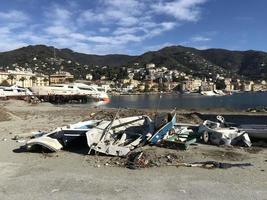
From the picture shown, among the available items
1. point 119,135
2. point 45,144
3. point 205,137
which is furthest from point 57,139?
point 205,137

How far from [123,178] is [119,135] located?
6.12 m

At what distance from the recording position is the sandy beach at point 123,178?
1100cm

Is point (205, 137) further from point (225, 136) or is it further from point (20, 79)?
point (20, 79)

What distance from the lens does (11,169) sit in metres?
14.1

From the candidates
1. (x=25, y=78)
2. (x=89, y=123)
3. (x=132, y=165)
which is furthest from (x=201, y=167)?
(x=25, y=78)

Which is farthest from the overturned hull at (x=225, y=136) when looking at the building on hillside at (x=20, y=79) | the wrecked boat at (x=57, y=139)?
the building on hillside at (x=20, y=79)

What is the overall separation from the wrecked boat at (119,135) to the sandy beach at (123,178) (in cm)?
57

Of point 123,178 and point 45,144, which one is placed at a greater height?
point 45,144

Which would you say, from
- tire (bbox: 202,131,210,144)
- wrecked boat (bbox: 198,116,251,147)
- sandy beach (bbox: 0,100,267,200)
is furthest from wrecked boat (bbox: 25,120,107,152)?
wrecked boat (bbox: 198,116,251,147)

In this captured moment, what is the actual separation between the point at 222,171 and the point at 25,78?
603ft

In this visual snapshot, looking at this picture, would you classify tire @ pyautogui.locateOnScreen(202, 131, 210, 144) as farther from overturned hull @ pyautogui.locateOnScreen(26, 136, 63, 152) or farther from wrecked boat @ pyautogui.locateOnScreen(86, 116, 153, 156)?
overturned hull @ pyautogui.locateOnScreen(26, 136, 63, 152)

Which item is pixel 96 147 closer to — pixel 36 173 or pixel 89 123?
→ pixel 36 173

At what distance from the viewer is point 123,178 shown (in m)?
12.7

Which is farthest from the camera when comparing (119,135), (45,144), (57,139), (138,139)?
(119,135)
